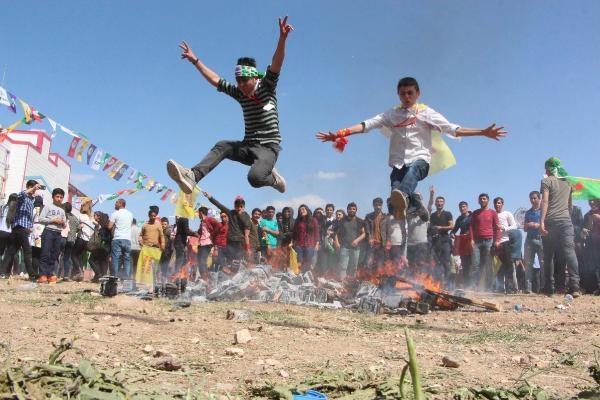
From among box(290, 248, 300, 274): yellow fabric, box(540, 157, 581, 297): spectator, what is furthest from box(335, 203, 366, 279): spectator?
box(540, 157, 581, 297): spectator

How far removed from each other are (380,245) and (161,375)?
7.55 m

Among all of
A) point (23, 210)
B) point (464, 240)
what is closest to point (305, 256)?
point (464, 240)

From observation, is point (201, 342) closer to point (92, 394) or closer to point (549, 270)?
point (92, 394)

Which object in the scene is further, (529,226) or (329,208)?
(329,208)

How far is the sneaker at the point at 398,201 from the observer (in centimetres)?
584

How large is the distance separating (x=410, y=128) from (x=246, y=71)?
209 centimetres

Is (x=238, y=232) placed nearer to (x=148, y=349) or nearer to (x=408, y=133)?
(x=408, y=133)

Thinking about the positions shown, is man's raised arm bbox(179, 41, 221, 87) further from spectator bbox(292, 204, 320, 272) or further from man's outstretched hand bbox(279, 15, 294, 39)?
spectator bbox(292, 204, 320, 272)

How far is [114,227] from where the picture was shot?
10523 millimetres

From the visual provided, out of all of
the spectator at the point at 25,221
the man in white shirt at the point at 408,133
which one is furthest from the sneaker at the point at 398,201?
the spectator at the point at 25,221

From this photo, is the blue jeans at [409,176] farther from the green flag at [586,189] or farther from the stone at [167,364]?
the green flag at [586,189]

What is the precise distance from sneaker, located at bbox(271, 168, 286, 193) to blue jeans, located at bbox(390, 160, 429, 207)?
1263mm

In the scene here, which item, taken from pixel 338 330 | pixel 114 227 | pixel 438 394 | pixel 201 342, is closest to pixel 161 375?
pixel 201 342

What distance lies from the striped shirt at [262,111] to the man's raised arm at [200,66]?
239 millimetres
